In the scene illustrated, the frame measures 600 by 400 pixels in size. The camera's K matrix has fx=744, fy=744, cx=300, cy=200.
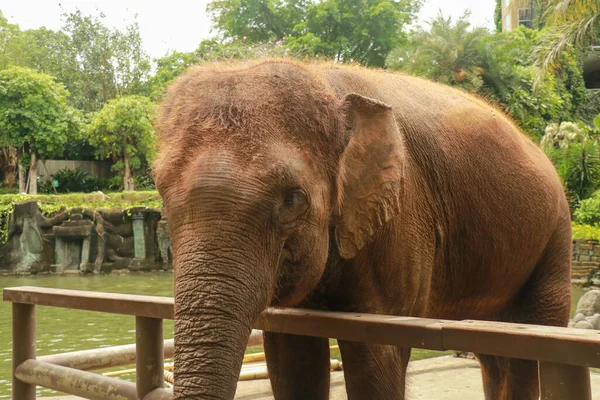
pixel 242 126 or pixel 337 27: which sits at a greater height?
pixel 337 27

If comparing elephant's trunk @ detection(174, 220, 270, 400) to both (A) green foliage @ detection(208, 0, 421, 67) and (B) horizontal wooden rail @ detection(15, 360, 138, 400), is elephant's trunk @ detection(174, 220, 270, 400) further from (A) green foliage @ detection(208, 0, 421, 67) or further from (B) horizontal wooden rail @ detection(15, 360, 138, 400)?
(A) green foliage @ detection(208, 0, 421, 67)

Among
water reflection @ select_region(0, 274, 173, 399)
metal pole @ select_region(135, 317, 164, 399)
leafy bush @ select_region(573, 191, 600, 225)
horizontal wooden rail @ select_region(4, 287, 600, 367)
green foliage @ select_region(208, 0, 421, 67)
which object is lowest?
water reflection @ select_region(0, 274, 173, 399)

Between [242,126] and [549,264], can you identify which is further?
[549,264]

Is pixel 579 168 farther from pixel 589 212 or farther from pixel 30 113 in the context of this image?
pixel 30 113

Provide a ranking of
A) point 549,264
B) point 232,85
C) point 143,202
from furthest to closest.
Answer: point 143,202 → point 549,264 → point 232,85

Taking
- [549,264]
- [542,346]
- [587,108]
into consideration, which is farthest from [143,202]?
[542,346]

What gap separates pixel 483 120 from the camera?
119 inches

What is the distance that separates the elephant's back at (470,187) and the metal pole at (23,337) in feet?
6.98

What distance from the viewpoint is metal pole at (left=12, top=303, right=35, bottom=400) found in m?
3.71

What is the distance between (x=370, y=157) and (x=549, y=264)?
1.44 m

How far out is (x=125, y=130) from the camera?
29.6 m

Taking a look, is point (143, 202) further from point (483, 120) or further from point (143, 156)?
point (483, 120)

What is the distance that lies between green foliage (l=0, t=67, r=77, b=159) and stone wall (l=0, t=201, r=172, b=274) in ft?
23.4

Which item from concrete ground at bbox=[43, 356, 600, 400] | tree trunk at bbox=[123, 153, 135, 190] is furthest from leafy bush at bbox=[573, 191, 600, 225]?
tree trunk at bbox=[123, 153, 135, 190]
